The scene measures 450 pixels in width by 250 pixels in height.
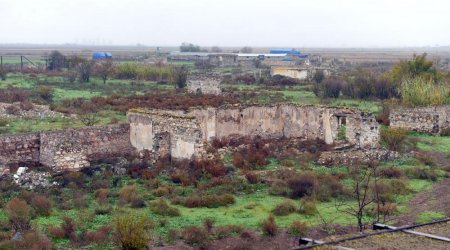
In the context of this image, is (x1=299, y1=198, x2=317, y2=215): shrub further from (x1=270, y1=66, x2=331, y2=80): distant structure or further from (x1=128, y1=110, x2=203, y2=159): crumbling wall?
(x1=270, y1=66, x2=331, y2=80): distant structure

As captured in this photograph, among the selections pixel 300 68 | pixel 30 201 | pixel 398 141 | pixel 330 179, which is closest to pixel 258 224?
pixel 330 179

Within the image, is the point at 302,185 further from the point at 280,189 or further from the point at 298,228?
the point at 298,228

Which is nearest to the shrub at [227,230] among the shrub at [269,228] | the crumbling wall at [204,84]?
the shrub at [269,228]

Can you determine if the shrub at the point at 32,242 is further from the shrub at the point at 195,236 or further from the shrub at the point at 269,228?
the shrub at the point at 269,228

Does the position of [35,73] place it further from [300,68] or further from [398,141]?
[398,141]

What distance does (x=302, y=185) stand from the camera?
18375 millimetres

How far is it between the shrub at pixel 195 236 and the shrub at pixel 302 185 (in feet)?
15.5

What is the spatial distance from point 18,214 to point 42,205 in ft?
3.89

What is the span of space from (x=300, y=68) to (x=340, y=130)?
3731 cm

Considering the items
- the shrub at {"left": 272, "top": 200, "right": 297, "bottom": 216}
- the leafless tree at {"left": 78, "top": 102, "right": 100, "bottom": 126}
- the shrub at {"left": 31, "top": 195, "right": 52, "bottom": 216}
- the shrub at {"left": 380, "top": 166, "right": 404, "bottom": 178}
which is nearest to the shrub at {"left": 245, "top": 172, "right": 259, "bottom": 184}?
the shrub at {"left": 272, "top": 200, "right": 297, "bottom": 216}

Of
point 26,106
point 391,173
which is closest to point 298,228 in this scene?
point 391,173

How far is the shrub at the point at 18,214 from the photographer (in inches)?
557

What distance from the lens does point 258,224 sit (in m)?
15.2

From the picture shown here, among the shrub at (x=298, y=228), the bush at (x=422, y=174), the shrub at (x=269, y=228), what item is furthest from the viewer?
the bush at (x=422, y=174)
